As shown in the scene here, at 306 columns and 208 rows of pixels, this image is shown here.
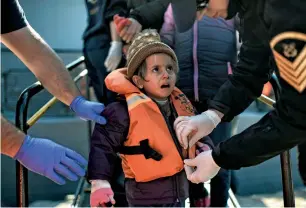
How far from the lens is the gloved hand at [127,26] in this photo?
2.18m

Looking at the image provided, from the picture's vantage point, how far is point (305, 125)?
1278 millimetres

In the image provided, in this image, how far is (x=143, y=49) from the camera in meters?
1.95

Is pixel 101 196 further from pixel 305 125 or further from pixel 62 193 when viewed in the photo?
pixel 62 193

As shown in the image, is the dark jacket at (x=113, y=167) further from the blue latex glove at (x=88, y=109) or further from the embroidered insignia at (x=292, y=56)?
the embroidered insignia at (x=292, y=56)

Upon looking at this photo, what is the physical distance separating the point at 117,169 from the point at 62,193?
178cm

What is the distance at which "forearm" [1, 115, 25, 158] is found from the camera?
1528 mm

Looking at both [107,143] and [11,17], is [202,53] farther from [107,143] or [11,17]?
[11,17]

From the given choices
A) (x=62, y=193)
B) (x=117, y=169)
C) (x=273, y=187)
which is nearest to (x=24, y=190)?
(x=117, y=169)

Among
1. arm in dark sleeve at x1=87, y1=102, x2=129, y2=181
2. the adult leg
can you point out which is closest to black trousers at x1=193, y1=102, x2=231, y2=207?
the adult leg

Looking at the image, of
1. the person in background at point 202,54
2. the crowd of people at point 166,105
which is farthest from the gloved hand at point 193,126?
the person in background at point 202,54

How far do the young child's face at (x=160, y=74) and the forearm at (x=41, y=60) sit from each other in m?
0.38

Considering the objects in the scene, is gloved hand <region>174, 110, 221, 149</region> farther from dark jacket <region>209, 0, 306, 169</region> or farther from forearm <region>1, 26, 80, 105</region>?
forearm <region>1, 26, 80, 105</region>

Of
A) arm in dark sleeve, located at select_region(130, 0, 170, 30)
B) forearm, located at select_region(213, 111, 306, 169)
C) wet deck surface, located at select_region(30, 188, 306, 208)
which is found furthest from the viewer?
wet deck surface, located at select_region(30, 188, 306, 208)

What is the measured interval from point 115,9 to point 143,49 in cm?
50
